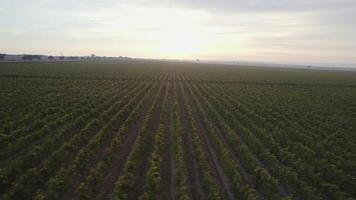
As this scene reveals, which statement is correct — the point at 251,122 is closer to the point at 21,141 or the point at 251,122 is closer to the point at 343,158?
the point at 343,158

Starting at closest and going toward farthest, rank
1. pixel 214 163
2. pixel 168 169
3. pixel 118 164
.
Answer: pixel 168 169 → pixel 118 164 → pixel 214 163

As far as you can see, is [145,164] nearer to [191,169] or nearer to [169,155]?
[169,155]

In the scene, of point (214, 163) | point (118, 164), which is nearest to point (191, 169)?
point (214, 163)

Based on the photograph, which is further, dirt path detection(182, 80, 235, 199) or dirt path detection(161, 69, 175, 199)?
dirt path detection(182, 80, 235, 199)

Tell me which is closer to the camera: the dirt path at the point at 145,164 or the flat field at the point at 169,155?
the dirt path at the point at 145,164

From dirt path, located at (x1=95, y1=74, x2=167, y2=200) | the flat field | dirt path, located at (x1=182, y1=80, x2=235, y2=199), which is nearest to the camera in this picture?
dirt path, located at (x1=95, y1=74, x2=167, y2=200)

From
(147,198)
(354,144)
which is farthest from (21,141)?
(354,144)

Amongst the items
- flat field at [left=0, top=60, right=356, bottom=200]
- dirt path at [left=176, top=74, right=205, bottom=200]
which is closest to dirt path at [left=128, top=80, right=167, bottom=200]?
flat field at [left=0, top=60, right=356, bottom=200]

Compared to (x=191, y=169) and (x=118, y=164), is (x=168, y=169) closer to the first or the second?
(x=191, y=169)

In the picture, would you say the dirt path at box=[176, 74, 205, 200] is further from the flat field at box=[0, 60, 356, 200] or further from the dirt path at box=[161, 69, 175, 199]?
the dirt path at box=[161, 69, 175, 199]

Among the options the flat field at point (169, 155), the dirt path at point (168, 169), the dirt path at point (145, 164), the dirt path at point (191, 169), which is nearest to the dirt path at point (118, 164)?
the flat field at point (169, 155)

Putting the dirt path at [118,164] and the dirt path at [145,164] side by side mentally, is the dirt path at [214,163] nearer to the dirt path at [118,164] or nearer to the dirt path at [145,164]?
the dirt path at [145,164]

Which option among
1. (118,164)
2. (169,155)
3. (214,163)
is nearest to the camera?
(118,164)

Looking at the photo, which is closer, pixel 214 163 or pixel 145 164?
pixel 145 164
